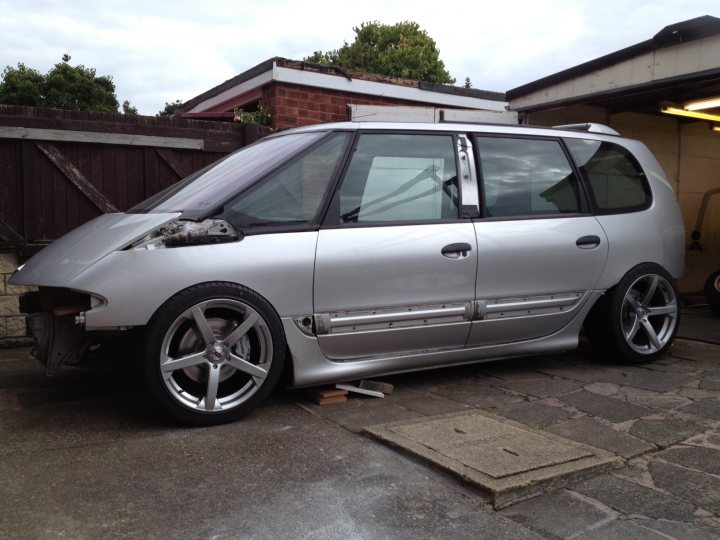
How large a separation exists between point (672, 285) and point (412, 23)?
123 ft

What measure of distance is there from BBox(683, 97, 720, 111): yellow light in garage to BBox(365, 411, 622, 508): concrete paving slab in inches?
213

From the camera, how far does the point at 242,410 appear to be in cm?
357

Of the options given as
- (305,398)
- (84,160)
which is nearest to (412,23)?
(84,160)

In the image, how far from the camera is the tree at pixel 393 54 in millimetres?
36438

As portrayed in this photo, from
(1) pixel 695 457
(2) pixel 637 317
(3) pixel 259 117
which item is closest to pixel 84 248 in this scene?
(1) pixel 695 457

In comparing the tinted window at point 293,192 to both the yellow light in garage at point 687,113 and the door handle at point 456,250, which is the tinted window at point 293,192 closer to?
the door handle at point 456,250

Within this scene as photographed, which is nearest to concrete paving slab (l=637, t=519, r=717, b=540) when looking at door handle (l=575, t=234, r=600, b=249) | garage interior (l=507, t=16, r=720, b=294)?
door handle (l=575, t=234, r=600, b=249)

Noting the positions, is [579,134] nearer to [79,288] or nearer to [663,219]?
[663,219]

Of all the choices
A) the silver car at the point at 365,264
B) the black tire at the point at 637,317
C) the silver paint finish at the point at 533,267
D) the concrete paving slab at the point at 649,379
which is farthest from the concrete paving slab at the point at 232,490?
the black tire at the point at 637,317

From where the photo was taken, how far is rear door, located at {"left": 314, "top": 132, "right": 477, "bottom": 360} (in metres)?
3.81

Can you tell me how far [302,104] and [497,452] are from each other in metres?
6.87

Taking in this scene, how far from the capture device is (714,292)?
7.70 metres

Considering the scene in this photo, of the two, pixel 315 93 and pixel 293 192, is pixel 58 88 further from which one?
pixel 293 192

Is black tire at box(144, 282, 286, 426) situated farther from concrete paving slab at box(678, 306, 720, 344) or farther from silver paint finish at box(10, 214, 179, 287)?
concrete paving slab at box(678, 306, 720, 344)
